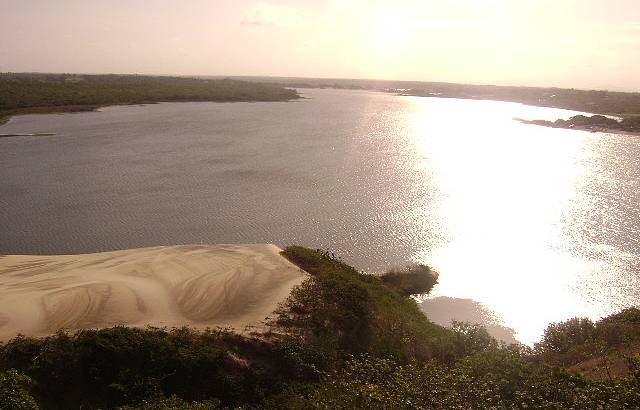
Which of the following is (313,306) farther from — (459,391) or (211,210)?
(211,210)

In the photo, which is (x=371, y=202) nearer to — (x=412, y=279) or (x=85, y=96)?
(x=412, y=279)

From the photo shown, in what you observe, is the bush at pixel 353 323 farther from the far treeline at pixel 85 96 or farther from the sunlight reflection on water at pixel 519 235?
the far treeline at pixel 85 96

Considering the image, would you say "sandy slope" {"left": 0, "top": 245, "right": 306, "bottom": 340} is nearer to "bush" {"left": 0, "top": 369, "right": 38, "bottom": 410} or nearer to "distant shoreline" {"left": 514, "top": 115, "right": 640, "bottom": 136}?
"bush" {"left": 0, "top": 369, "right": 38, "bottom": 410}

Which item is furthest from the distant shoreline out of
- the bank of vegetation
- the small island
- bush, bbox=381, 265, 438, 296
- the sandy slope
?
the sandy slope

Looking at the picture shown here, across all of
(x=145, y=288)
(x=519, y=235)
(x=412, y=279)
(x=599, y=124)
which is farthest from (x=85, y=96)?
(x=599, y=124)

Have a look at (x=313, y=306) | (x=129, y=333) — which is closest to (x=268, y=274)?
(x=313, y=306)
